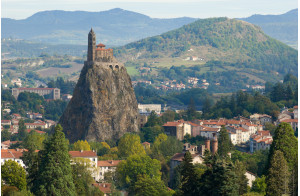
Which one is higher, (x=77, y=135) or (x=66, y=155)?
(x=66, y=155)

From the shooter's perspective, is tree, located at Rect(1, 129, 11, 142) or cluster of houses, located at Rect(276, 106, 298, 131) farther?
tree, located at Rect(1, 129, 11, 142)

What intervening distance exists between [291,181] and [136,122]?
68.3 metres

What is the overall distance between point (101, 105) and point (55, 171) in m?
66.7

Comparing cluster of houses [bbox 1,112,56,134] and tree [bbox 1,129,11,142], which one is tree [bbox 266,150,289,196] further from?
cluster of houses [bbox 1,112,56,134]

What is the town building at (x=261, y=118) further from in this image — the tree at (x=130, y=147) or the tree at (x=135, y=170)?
the tree at (x=135, y=170)

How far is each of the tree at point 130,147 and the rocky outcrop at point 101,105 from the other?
18.0m

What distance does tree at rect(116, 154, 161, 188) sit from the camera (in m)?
77.0

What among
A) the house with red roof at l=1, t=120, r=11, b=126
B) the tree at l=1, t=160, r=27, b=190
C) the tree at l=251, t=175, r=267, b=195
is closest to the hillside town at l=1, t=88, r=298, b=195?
the house with red roof at l=1, t=120, r=11, b=126

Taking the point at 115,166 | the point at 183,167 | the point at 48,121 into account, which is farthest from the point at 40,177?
the point at 48,121

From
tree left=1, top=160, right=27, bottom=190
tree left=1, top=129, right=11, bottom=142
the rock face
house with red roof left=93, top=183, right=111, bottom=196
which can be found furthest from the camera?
the rock face

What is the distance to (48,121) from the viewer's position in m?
164

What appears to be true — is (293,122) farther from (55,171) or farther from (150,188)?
(55,171)

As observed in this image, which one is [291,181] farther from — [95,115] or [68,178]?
[95,115]

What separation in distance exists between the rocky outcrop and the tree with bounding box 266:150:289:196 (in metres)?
62.7
